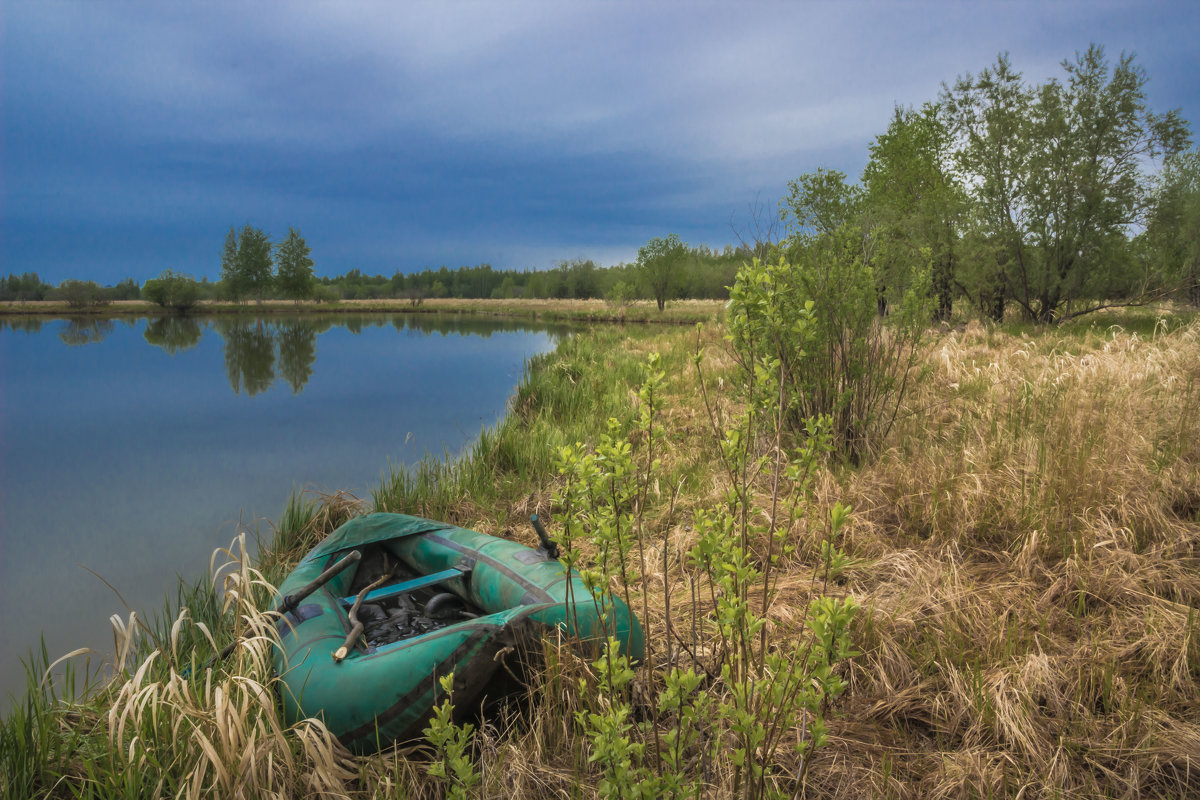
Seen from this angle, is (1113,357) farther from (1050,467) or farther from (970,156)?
(970,156)

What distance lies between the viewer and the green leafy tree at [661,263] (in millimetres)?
40406

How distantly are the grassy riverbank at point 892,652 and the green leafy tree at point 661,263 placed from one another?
36.5m

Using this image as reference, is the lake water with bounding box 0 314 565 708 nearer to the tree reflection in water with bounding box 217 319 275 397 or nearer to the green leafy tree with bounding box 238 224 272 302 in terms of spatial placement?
the tree reflection in water with bounding box 217 319 275 397

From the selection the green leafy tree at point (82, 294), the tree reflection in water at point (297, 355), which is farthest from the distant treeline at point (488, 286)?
the tree reflection in water at point (297, 355)

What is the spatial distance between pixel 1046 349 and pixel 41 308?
246 ft

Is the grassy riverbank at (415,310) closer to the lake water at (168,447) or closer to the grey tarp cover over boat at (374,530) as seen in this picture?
the lake water at (168,447)

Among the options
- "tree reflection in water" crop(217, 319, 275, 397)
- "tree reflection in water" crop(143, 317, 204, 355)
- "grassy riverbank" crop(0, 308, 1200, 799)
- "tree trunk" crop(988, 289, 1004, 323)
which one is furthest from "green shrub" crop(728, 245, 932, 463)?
"tree reflection in water" crop(143, 317, 204, 355)

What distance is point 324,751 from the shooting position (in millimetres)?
2154

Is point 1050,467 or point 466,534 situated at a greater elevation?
point 1050,467

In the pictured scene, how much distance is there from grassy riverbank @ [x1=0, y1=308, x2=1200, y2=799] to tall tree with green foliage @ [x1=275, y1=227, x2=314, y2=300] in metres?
59.0

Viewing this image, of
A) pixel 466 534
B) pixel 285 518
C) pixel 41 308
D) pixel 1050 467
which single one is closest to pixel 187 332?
pixel 41 308

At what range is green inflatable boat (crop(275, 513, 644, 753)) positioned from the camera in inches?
92.0

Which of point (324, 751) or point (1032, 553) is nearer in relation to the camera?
point (324, 751)

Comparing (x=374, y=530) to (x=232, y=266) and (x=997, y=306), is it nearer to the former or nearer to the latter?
(x=997, y=306)
